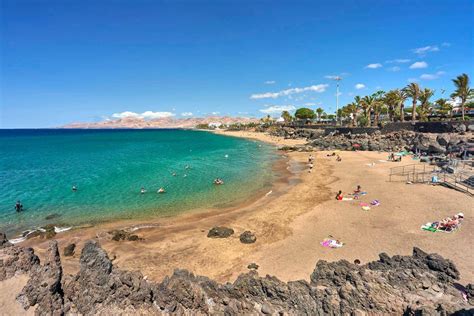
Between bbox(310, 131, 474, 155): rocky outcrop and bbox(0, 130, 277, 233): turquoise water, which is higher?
bbox(310, 131, 474, 155): rocky outcrop

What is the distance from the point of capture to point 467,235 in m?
16.6

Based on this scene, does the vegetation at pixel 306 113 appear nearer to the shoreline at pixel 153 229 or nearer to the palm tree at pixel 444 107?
the palm tree at pixel 444 107

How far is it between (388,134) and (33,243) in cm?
7279

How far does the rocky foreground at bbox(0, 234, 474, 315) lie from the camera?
806 cm

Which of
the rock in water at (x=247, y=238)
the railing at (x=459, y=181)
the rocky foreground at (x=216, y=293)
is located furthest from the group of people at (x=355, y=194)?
the rocky foreground at (x=216, y=293)

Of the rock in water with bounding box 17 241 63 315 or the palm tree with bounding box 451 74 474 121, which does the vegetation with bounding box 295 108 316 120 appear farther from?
the rock in water with bounding box 17 241 63 315

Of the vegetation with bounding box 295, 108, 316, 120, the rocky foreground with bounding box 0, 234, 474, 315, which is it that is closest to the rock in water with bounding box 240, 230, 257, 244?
the rocky foreground with bounding box 0, 234, 474, 315

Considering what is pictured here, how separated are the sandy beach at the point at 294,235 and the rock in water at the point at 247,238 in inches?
14.0

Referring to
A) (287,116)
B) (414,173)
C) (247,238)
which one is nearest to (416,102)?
(414,173)

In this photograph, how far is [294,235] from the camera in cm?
1911

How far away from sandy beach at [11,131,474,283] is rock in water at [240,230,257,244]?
0.36 m

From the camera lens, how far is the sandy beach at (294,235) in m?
15.3

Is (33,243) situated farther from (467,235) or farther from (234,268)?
(467,235)

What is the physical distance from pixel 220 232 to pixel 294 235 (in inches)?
216
